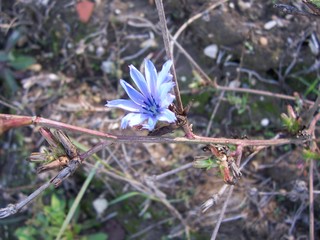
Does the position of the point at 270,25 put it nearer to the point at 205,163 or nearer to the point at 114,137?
the point at 205,163

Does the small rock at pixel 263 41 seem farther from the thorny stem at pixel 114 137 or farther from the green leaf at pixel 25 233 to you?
the green leaf at pixel 25 233

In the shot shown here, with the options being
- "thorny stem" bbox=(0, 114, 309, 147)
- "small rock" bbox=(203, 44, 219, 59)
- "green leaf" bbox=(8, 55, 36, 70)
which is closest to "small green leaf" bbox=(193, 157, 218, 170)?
"thorny stem" bbox=(0, 114, 309, 147)

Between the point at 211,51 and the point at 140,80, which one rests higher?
the point at 140,80

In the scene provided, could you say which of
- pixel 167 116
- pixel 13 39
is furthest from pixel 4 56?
pixel 167 116

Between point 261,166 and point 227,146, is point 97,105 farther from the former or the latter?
point 227,146

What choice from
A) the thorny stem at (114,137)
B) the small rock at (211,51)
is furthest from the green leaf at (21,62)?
the thorny stem at (114,137)

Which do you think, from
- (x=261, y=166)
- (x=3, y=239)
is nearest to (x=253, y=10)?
(x=261, y=166)
